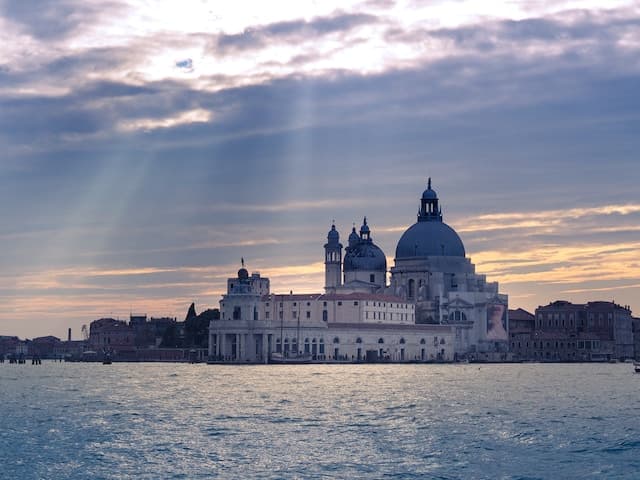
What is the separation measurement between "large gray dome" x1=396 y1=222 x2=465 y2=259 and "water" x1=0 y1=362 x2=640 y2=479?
314 feet

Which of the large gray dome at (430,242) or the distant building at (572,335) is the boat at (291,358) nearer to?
the large gray dome at (430,242)

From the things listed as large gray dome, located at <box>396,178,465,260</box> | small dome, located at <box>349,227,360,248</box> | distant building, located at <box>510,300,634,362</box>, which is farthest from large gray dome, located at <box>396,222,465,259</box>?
distant building, located at <box>510,300,634,362</box>

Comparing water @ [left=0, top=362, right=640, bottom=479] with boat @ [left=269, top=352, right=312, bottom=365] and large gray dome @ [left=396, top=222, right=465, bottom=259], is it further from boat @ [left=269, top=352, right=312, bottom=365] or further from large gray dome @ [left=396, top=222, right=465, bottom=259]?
large gray dome @ [left=396, top=222, right=465, bottom=259]

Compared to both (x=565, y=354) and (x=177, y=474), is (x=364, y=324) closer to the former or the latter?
(x=565, y=354)

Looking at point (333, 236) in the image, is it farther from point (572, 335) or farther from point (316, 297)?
point (572, 335)

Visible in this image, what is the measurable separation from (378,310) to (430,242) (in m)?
15.6

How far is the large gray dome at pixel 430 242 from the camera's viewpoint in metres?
177

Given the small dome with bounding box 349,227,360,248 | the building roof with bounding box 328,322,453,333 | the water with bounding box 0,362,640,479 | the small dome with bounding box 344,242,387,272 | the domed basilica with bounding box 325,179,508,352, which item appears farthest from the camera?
the small dome with bounding box 349,227,360,248

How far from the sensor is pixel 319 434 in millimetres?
49312

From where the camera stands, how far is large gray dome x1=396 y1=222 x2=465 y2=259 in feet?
580

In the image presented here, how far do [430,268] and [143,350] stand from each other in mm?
42046

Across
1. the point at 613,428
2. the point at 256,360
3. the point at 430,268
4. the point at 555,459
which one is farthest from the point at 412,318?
the point at 555,459

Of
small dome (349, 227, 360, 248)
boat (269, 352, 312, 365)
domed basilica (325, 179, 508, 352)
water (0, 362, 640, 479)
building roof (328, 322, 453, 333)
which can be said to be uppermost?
small dome (349, 227, 360, 248)

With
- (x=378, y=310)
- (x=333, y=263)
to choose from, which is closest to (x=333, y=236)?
(x=333, y=263)
